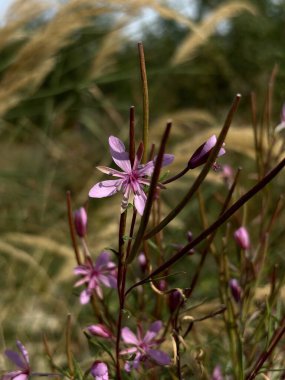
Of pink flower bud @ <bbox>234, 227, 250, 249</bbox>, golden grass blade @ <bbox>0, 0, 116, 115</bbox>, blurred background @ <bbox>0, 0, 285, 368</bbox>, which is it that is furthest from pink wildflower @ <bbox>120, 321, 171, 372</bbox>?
golden grass blade @ <bbox>0, 0, 116, 115</bbox>

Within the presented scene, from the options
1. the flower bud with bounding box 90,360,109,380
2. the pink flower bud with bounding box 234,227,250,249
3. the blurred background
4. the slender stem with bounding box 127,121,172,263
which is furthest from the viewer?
the blurred background

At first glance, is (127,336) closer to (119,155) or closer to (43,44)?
(119,155)

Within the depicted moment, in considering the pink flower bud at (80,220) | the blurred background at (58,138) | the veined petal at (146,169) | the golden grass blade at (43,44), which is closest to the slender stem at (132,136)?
the veined petal at (146,169)

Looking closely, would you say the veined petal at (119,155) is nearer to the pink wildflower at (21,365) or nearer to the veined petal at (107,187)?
the veined petal at (107,187)

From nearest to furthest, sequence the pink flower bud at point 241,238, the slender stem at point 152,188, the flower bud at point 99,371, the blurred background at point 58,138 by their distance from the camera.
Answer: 1. the slender stem at point 152,188
2. the flower bud at point 99,371
3. the pink flower bud at point 241,238
4. the blurred background at point 58,138

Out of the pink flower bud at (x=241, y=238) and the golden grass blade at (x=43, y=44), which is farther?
the golden grass blade at (x=43, y=44)

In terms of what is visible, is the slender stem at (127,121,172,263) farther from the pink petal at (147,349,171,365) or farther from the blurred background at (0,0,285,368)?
the blurred background at (0,0,285,368)

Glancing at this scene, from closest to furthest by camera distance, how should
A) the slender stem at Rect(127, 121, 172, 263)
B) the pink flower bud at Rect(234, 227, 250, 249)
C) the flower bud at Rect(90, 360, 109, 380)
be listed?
the slender stem at Rect(127, 121, 172, 263) → the flower bud at Rect(90, 360, 109, 380) → the pink flower bud at Rect(234, 227, 250, 249)
